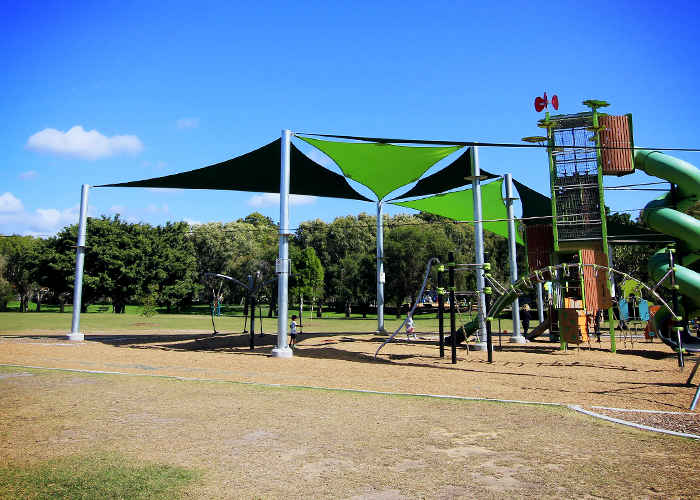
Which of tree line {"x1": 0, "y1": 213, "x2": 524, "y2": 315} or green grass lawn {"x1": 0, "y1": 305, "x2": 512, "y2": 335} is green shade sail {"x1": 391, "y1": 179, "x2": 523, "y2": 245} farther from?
tree line {"x1": 0, "y1": 213, "x2": 524, "y2": 315}

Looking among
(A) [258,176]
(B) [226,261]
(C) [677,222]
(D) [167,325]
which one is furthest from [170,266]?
(C) [677,222]

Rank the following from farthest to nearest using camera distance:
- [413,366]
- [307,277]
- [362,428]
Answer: [307,277]
[413,366]
[362,428]

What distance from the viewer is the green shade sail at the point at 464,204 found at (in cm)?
2012

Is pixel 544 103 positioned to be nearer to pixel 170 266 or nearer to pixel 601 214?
pixel 601 214

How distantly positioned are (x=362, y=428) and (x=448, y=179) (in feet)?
47.3

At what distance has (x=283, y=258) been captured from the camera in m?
13.9

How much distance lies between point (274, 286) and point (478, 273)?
35410 millimetres

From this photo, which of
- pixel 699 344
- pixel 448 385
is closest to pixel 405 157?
pixel 448 385

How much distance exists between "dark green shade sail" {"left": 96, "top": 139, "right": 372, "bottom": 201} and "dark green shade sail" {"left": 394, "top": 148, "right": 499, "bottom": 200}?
2.96 metres

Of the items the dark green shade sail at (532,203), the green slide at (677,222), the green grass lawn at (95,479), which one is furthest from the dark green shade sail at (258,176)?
the green grass lawn at (95,479)

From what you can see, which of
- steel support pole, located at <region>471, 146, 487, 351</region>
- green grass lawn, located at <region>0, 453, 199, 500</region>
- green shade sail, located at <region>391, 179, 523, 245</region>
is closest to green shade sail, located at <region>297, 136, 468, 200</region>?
steel support pole, located at <region>471, 146, 487, 351</region>

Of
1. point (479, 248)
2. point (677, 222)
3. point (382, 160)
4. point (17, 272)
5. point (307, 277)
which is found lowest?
point (479, 248)

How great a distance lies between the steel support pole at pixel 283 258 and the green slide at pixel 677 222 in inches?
398

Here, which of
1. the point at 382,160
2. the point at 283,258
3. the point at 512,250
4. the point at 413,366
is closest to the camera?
the point at 413,366
